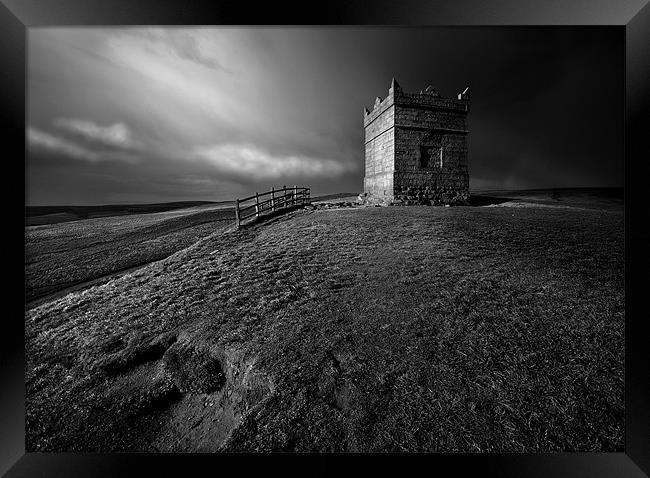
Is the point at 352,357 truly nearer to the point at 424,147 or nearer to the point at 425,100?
the point at 424,147

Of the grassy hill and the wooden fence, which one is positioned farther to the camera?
the wooden fence

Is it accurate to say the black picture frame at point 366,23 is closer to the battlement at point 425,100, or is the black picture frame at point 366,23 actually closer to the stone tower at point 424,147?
the stone tower at point 424,147

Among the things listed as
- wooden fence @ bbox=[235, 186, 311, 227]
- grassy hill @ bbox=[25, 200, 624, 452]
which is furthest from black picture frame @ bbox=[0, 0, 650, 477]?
wooden fence @ bbox=[235, 186, 311, 227]

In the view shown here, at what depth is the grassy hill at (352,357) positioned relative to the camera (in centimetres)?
256

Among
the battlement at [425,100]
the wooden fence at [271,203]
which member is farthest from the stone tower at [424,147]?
the wooden fence at [271,203]

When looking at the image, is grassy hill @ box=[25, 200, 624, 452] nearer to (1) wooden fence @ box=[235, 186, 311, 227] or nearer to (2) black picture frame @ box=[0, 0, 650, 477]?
(2) black picture frame @ box=[0, 0, 650, 477]

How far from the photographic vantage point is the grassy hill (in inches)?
101

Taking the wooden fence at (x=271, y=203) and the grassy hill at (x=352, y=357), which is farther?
the wooden fence at (x=271, y=203)

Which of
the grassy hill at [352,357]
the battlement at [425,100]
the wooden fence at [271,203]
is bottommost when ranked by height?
the grassy hill at [352,357]

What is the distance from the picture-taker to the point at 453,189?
46.4ft

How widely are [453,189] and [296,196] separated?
1016 cm

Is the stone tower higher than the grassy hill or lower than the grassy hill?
higher

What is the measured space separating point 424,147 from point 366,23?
13051 millimetres

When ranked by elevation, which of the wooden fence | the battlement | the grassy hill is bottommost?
the grassy hill
